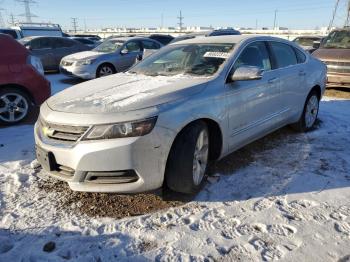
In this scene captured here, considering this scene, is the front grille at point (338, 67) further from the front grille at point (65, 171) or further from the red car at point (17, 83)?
the front grille at point (65, 171)

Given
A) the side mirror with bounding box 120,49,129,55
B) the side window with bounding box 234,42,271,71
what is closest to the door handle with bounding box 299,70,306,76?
the side window with bounding box 234,42,271,71

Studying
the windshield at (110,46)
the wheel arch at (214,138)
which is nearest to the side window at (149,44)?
the windshield at (110,46)

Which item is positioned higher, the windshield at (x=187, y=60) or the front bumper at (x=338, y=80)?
the windshield at (x=187, y=60)

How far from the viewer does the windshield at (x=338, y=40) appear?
10031mm

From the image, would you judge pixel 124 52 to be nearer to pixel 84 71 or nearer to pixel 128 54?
pixel 128 54

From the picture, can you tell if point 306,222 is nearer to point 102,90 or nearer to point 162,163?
point 162,163

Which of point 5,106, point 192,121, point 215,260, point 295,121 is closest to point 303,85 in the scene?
point 295,121

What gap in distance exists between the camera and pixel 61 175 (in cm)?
332

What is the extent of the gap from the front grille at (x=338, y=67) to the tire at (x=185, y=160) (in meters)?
6.80

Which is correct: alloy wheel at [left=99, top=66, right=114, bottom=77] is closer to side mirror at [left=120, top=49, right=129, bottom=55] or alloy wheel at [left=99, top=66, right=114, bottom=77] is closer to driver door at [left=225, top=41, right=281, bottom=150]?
side mirror at [left=120, top=49, right=129, bottom=55]

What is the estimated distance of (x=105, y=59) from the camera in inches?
440

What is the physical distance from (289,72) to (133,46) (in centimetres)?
789

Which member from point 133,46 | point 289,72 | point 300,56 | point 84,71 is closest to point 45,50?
point 84,71

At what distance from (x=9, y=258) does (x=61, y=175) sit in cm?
85
